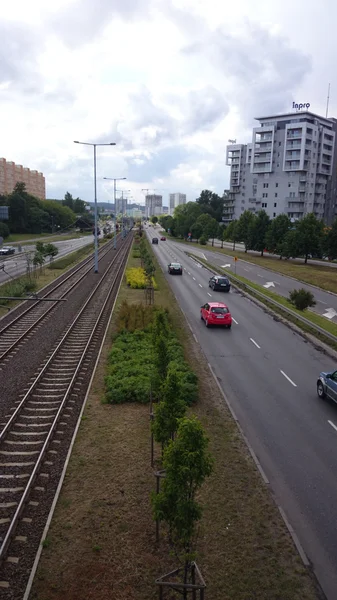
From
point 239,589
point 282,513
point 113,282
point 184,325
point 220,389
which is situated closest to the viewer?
point 239,589

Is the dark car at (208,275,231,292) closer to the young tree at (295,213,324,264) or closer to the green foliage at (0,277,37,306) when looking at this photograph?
the green foliage at (0,277,37,306)

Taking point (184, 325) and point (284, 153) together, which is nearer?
point (184, 325)

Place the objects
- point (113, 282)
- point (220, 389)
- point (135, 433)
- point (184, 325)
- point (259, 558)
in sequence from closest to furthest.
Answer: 1. point (259, 558)
2. point (135, 433)
3. point (220, 389)
4. point (184, 325)
5. point (113, 282)

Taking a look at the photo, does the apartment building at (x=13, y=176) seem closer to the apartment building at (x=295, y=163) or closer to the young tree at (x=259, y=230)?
the apartment building at (x=295, y=163)

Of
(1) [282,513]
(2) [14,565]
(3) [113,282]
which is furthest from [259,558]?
(3) [113,282]

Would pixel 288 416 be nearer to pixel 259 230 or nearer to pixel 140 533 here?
pixel 140 533

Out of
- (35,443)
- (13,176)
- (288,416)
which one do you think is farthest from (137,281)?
(13,176)

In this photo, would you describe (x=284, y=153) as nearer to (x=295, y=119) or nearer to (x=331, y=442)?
(x=295, y=119)

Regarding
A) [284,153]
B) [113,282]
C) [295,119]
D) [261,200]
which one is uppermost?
[295,119]

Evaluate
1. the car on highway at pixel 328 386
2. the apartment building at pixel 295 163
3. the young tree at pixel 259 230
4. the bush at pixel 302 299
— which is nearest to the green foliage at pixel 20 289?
the bush at pixel 302 299
